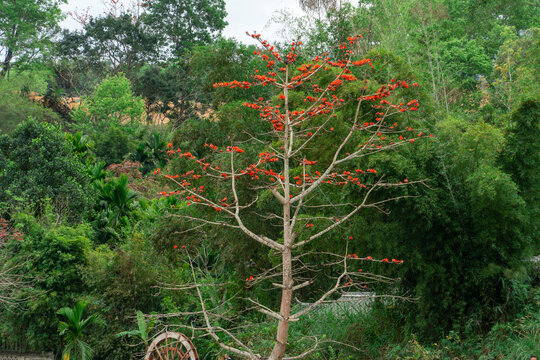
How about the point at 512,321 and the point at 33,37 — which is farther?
the point at 33,37

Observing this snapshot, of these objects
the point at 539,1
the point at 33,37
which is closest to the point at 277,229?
the point at 539,1

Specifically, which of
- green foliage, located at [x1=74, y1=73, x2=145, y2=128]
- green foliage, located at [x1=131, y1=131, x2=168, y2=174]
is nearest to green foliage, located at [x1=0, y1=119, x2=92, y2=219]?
green foliage, located at [x1=131, y1=131, x2=168, y2=174]

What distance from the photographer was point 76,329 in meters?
9.84

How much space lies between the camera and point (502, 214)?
21.6ft

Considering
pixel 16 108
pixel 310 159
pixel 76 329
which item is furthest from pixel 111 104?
pixel 310 159

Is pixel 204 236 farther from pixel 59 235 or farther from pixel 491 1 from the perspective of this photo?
pixel 491 1

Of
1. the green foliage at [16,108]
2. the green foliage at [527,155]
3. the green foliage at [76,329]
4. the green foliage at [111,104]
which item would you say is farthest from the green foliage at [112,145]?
the green foliage at [527,155]

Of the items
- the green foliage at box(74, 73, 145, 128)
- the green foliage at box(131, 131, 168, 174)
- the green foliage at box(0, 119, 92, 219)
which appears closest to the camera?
the green foliage at box(0, 119, 92, 219)

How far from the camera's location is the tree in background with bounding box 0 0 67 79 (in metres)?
30.9

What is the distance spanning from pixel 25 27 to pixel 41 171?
69.3 feet

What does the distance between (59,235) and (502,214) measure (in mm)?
8477

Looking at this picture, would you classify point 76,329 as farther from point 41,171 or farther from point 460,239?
point 460,239

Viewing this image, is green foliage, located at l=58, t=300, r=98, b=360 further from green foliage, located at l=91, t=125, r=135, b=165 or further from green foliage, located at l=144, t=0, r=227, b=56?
green foliage, located at l=144, t=0, r=227, b=56

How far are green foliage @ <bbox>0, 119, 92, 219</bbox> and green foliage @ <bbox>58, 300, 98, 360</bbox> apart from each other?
4.81 m
